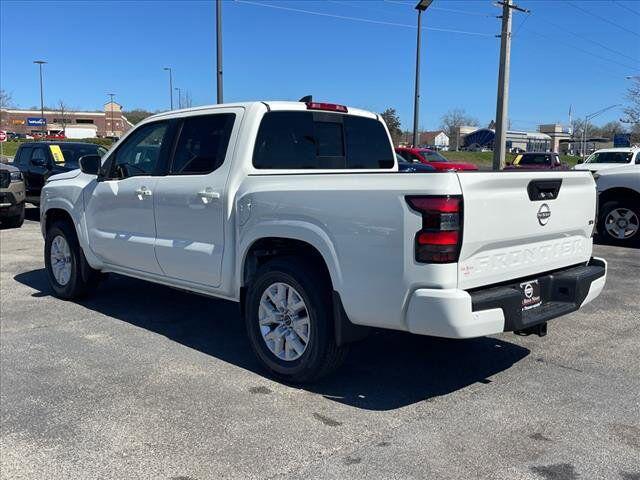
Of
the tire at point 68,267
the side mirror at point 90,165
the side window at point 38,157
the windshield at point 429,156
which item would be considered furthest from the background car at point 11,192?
the windshield at point 429,156

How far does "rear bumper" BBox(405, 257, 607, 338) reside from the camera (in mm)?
3400

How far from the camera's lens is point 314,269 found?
411 cm

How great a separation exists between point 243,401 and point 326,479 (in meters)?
1.09

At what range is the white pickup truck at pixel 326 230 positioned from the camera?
3.45m

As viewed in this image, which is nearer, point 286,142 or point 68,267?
point 286,142

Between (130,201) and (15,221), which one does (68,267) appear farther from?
(15,221)

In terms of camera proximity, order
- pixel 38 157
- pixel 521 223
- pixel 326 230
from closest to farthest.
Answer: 1. pixel 521 223
2. pixel 326 230
3. pixel 38 157

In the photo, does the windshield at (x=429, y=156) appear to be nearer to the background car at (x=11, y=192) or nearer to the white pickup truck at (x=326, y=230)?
the background car at (x=11, y=192)

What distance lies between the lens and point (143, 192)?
5312 mm

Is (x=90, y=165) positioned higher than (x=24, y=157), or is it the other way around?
(x=24, y=157)

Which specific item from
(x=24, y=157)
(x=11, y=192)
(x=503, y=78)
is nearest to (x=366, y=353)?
(x=11, y=192)

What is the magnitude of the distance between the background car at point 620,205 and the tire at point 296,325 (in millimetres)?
7606

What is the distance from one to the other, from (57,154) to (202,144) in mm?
10212

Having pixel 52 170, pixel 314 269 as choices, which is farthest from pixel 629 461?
pixel 52 170
